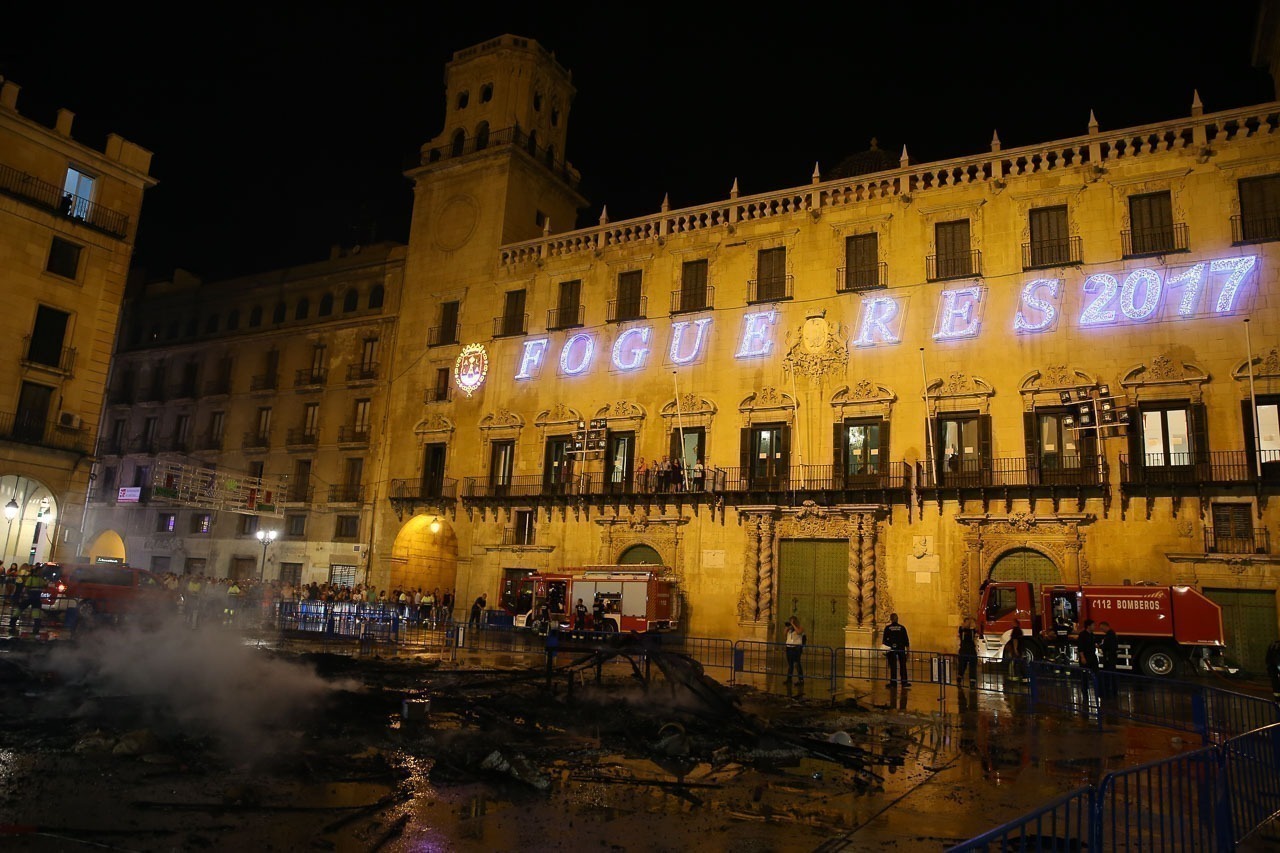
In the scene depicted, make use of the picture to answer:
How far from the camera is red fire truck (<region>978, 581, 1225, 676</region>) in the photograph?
2112cm

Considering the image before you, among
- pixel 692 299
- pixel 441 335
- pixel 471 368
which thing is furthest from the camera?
pixel 441 335

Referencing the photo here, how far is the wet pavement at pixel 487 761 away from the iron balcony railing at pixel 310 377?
2715cm

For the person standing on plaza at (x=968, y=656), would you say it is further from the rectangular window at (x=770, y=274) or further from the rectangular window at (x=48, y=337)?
the rectangular window at (x=48, y=337)

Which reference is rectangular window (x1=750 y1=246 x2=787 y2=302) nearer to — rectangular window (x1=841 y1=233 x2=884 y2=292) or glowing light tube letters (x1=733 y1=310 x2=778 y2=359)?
glowing light tube letters (x1=733 y1=310 x2=778 y2=359)

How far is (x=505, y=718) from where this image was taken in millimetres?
12109

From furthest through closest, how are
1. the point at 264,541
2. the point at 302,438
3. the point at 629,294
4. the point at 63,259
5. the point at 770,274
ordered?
the point at 302,438
the point at 264,541
the point at 629,294
the point at 63,259
the point at 770,274

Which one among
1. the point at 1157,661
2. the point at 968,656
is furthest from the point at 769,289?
the point at 1157,661

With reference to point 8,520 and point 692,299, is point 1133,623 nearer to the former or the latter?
point 692,299

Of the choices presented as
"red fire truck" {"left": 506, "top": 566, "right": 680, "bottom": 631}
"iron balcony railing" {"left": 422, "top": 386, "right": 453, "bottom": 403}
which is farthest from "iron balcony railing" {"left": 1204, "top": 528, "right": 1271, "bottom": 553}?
"iron balcony railing" {"left": 422, "top": 386, "right": 453, "bottom": 403}

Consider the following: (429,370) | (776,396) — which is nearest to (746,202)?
(776,396)

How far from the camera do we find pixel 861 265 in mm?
30047

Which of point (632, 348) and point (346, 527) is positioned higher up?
point (632, 348)

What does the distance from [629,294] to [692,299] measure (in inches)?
117

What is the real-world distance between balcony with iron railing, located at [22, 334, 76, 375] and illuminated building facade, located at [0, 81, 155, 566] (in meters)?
0.04
